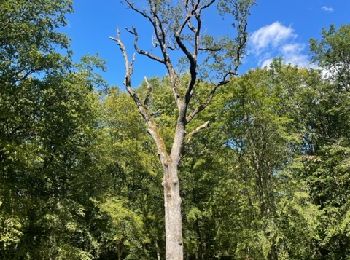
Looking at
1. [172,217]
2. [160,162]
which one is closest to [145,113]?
[172,217]

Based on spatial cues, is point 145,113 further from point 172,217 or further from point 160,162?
point 160,162

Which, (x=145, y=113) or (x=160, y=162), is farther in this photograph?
(x=160, y=162)

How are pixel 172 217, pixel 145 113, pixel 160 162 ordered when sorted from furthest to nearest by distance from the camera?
1. pixel 160 162
2. pixel 145 113
3. pixel 172 217

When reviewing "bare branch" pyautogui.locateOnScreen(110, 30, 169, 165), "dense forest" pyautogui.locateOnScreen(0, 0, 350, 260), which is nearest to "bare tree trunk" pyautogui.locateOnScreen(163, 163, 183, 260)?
"bare branch" pyautogui.locateOnScreen(110, 30, 169, 165)

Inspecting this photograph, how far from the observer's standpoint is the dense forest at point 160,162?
19.5m

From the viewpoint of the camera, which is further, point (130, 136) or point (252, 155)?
point (130, 136)

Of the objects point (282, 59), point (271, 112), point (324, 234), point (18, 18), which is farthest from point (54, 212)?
point (282, 59)

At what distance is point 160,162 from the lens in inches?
671

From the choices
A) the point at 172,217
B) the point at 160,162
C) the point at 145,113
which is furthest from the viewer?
the point at 160,162

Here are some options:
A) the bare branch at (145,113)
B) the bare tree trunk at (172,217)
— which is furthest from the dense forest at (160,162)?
the bare tree trunk at (172,217)

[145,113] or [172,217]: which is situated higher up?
[145,113]

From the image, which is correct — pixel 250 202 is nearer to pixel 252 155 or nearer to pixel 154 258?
pixel 252 155

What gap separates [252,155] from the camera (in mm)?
24641

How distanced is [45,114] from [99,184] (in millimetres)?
6760
